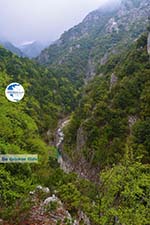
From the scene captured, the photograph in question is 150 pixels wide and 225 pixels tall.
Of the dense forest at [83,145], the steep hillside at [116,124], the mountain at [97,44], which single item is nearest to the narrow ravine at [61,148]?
the dense forest at [83,145]

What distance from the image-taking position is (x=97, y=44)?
15638 centimetres

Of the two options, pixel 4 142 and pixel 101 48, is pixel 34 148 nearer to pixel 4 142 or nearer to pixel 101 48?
pixel 4 142

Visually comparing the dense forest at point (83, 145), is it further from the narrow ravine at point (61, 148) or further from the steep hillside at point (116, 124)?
the narrow ravine at point (61, 148)

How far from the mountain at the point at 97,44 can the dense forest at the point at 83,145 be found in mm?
10995

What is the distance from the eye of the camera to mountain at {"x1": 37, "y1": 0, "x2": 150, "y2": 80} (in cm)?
13338

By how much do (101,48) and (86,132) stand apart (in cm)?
10039

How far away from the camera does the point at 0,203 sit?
15.7 metres

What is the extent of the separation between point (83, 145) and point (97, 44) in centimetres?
11117

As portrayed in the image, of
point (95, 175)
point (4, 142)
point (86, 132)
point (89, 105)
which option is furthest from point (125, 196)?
point (89, 105)

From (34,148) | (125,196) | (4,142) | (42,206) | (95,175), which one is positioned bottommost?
(95,175)

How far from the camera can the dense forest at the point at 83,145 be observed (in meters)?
15.0

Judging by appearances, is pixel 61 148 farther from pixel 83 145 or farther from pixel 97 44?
pixel 97 44

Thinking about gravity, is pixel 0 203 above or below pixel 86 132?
above

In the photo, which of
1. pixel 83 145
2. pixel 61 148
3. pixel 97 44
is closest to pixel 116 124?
pixel 83 145
